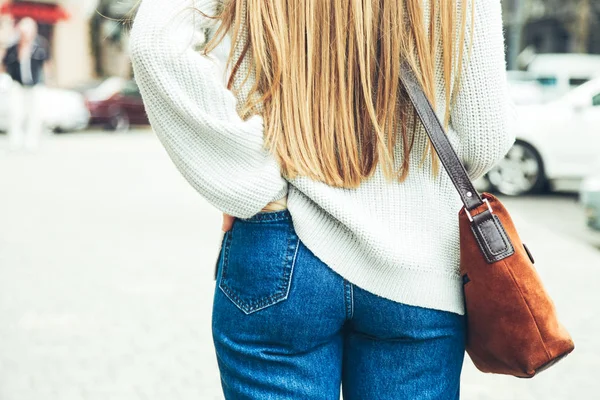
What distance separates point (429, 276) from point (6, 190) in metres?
8.16

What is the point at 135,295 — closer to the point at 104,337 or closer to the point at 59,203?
the point at 104,337

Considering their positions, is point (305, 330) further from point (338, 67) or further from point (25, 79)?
point (25, 79)

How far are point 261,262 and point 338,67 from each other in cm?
34

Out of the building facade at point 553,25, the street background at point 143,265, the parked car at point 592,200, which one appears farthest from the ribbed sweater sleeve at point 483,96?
the building facade at point 553,25

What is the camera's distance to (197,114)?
4.34 ft

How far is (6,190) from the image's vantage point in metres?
8.80

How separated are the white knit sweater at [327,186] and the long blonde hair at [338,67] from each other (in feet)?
0.10

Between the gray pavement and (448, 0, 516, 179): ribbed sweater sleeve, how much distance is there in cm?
234

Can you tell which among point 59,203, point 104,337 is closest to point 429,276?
point 104,337

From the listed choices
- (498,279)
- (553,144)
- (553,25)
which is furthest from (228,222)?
(553,25)

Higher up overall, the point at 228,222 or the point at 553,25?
the point at 228,222

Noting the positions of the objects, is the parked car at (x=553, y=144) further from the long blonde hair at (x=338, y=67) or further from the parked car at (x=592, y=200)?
the long blonde hair at (x=338, y=67)

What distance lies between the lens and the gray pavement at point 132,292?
3.61 m

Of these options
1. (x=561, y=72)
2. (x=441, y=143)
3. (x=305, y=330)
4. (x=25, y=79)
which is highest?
(x=441, y=143)
